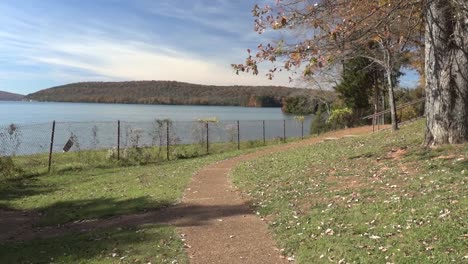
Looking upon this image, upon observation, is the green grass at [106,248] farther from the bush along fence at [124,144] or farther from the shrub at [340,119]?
the shrub at [340,119]

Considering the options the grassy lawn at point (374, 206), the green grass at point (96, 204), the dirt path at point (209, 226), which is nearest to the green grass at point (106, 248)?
the green grass at point (96, 204)

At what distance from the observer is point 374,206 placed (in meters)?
7.73

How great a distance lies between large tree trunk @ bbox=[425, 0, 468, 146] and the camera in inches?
432

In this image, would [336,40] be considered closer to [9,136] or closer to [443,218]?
[443,218]

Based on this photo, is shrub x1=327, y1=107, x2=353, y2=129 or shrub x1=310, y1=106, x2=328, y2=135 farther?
shrub x1=310, y1=106, x2=328, y2=135

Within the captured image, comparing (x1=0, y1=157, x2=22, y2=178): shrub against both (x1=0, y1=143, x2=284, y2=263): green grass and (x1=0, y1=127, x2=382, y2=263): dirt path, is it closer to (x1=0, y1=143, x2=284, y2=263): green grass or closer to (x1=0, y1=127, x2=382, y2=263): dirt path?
(x1=0, y1=143, x2=284, y2=263): green grass

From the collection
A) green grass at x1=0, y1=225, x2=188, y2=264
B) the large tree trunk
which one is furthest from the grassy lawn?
green grass at x1=0, y1=225, x2=188, y2=264

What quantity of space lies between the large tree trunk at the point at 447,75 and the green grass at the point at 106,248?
279 inches

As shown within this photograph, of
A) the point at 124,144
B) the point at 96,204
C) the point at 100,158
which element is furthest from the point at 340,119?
the point at 96,204

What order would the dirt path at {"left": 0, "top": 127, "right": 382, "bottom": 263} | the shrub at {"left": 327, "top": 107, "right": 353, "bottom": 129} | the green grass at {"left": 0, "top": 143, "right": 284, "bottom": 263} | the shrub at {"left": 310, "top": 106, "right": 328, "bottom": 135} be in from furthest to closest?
the shrub at {"left": 310, "top": 106, "right": 328, "bottom": 135}, the shrub at {"left": 327, "top": 107, "right": 353, "bottom": 129}, the green grass at {"left": 0, "top": 143, "right": 284, "bottom": 263}, the dirt path at {"left": 0, "top": 127, "right": 382, "bottom": 263}

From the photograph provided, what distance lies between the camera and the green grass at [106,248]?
684 centimetres

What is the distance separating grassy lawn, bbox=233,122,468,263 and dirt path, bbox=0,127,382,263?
12.7 inches

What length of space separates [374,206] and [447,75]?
16.7 feet

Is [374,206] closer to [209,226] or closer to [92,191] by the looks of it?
[209,226]
